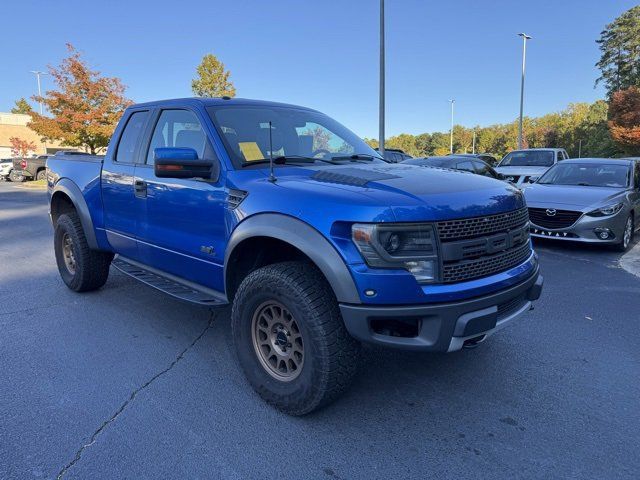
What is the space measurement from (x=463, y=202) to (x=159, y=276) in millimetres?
2628

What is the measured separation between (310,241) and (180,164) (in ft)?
3.67

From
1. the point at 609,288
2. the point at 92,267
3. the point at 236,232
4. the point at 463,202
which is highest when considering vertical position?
the point at 463,202

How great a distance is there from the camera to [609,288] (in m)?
5.45

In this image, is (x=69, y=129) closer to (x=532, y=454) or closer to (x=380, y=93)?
(x=380, y=93)

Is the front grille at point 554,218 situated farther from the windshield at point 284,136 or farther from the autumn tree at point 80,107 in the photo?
the autumn tree at point 80,107

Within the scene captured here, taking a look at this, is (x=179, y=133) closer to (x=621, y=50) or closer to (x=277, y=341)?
(x=277, y=341)

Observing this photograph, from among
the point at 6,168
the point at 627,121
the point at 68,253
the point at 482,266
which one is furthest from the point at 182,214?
the point at 627,121

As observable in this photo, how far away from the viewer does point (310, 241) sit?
8.28 feet

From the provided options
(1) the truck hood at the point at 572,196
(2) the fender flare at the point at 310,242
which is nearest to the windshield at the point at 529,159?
(1) the truck hood at the point at 572,196

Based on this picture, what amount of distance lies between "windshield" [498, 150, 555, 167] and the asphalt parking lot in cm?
1129

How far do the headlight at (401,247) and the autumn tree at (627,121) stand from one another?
4010 centimetres

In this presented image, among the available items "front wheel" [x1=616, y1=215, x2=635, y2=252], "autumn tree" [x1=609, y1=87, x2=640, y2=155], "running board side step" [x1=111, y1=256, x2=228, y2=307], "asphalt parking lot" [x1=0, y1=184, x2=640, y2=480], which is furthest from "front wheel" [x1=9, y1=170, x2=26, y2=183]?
"autumn tree" [x1=609, y1=87, x2=640, y2=155]

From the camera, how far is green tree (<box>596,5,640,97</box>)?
53.7 meters

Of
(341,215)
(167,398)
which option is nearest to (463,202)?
(341,215)
